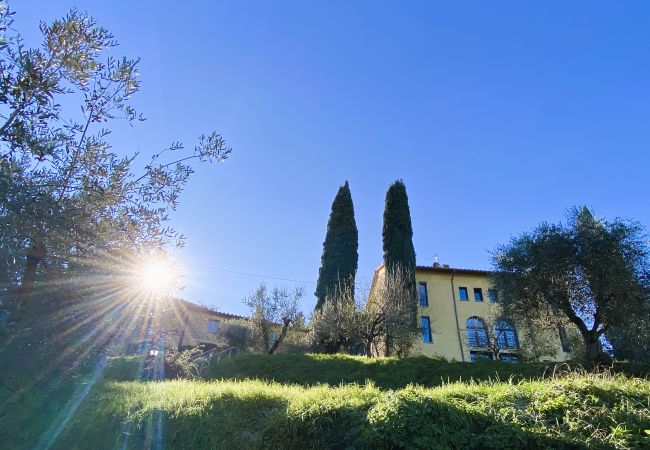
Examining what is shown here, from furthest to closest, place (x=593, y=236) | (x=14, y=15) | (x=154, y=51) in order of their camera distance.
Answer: (x=593, y=236)
(x=154, y=51)
(x=14, y=15)

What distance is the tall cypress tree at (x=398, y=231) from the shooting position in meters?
28.6

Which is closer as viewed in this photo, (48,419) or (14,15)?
(14,15)

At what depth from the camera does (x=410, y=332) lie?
21.3 m

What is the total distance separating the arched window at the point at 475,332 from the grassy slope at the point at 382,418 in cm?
2591

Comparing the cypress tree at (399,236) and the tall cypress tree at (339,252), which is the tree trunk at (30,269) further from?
the cypress tree at (399,236)

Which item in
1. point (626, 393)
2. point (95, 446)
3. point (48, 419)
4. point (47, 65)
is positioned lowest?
point (95, 446)

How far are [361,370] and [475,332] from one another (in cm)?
2008

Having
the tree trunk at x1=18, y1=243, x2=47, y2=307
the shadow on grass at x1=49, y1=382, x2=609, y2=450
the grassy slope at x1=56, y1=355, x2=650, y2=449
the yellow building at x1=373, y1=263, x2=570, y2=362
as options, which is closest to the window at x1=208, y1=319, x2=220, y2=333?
the yellow building at x1=373, y1=263, x2=570, y2=362

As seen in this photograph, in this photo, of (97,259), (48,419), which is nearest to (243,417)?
(48,419)

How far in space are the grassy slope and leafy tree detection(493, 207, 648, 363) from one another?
9.80 metres

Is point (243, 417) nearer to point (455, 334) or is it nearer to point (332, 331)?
point (332, 331)

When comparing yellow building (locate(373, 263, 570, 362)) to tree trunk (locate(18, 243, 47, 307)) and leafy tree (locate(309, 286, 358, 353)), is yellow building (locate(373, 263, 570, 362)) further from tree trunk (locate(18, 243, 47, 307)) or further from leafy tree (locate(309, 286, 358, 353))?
tree trunk (locate(18, 243, 47, 307))

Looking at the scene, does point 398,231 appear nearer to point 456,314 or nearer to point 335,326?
point 456,314

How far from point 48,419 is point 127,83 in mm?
4719
